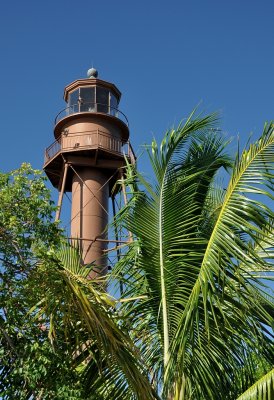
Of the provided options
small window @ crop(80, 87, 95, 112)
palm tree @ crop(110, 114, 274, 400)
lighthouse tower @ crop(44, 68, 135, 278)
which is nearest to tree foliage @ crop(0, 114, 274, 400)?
palm tree @ crop(110, 114, 274, 400)

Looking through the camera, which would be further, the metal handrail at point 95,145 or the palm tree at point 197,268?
the metal handrail at point 95,145

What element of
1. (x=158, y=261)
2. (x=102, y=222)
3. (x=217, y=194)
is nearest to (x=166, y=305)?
(x=158, y=261)

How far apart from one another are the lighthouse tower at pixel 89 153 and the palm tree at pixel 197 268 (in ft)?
45.4

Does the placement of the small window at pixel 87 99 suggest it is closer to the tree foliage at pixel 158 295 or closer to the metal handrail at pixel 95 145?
the metal handrail at pixel 95 145

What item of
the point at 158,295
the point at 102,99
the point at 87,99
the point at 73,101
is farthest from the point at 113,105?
the point at 158,295

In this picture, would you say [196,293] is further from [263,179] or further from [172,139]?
[172,139]

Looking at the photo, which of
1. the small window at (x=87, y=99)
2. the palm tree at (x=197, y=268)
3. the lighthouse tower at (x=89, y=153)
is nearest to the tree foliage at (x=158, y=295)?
the palm tree at (x=197, y=268)

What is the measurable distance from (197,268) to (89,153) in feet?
53.6

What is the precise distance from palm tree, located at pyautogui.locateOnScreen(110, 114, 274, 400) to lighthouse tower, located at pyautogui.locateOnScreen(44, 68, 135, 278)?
45.4 feet

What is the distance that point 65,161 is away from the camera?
23203mm

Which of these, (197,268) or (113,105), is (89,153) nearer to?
(113,105)

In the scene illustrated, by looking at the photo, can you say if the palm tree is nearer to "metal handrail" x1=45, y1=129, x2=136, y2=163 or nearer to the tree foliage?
the tree foliage

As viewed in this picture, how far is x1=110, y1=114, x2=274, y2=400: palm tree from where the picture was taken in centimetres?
689

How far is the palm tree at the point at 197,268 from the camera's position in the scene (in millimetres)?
6887
